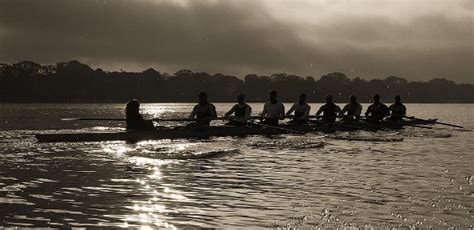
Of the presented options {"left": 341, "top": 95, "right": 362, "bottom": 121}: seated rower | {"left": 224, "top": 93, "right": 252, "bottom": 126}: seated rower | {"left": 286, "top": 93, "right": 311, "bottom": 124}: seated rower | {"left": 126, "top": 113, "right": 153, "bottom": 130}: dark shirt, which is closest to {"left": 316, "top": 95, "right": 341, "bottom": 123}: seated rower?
{"left": 341, "top": 95, "right": 362, "bottom": 121}: seated rower

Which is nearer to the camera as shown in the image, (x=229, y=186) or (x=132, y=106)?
(x=229, y=186)

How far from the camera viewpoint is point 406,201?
1120 cm

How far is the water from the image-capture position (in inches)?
372

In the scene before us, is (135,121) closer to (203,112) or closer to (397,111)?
(203,112)

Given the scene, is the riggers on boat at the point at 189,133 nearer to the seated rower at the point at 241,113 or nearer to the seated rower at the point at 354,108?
the seated rower at the point at 241,113

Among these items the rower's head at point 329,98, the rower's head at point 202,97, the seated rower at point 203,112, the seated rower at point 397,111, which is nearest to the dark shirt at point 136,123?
the seated rower at point 203,112

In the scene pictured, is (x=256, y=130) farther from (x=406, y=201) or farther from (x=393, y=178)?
(x=406, y=201)

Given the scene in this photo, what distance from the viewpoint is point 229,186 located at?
1291cm

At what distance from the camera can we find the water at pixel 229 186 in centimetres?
946

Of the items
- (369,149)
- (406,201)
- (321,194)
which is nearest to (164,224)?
(321,194)

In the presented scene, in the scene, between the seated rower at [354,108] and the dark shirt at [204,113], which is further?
the seated rower at [354,108]

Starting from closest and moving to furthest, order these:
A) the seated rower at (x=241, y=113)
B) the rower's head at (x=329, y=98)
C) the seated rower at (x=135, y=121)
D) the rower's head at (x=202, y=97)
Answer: the seated rower at (x=135, y=121), the rower's head at (x=202, y=97), the seated rower at (x=241, y=113), the rower's head at (x=329, y=98)

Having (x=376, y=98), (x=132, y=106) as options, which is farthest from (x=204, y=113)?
(x=376, y=98)

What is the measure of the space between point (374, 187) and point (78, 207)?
7.23 meters
